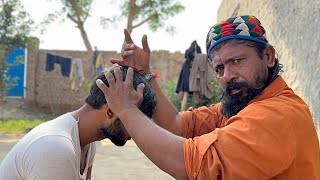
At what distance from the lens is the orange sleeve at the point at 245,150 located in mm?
1505

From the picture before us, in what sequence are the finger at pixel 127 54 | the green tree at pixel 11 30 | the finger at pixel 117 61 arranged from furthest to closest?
the green tree at pixel 11 30 → the finger at pixel 127 54 → the finger at pixel 117 61

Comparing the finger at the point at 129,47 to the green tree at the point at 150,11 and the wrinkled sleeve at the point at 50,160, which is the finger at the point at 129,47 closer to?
the wrinkled sleeve at the point at 50,160

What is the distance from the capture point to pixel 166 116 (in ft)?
8.05

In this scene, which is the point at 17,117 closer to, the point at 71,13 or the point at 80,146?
the point at 71,13

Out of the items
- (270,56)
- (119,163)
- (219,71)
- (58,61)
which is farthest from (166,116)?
(58,61)

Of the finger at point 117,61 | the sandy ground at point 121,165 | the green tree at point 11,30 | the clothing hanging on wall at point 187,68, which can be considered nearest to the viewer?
the finger at point 117,61

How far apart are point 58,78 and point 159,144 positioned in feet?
55.4

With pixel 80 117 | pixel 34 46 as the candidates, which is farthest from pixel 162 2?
pixel 80 117

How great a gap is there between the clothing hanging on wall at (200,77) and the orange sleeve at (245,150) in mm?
7794

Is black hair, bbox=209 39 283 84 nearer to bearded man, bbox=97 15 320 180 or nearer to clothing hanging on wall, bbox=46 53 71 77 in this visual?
bearded man, bbox=97 15 320 180

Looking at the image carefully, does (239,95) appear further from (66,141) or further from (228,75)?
(66,141)

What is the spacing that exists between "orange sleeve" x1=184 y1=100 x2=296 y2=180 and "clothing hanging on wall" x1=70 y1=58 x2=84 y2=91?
1578 cm

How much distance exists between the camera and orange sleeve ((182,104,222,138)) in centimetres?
237

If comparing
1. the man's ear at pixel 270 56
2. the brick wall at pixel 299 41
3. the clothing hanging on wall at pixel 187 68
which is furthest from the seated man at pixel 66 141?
the clothing hanging on wall at pixel 187 68
